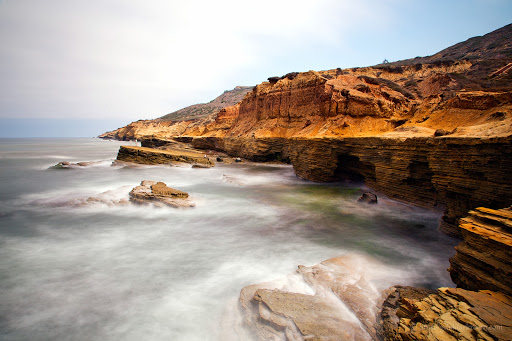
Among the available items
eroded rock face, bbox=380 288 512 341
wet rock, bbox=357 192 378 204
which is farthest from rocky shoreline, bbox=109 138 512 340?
wet rock, bbox=357 192 378 204

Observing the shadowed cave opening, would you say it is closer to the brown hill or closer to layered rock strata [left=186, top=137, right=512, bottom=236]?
layered rock strata [left=186, top=137, right=512, bottom=236]

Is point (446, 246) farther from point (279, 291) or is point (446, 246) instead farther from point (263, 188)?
point (263, 188)

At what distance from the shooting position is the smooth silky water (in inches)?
161

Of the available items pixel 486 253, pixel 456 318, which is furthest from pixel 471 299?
pixel 486 253

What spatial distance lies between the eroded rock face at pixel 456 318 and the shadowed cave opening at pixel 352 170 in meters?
10.0

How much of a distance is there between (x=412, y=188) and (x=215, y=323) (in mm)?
9298

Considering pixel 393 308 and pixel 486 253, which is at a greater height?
pixel 486 253

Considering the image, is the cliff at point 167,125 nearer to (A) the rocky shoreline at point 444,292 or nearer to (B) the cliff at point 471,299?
(A) the rocky shoreline at point 444,292

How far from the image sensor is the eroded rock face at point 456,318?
94.0 inches

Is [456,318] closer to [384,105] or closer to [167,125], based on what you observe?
[384,105]

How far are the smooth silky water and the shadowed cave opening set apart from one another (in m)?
1.63

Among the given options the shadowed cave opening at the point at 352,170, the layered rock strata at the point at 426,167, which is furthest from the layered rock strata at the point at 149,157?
the shadowed cave opening at the point at 352,170

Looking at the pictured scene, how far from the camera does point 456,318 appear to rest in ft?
8.58

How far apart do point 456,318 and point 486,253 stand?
1.44 m
